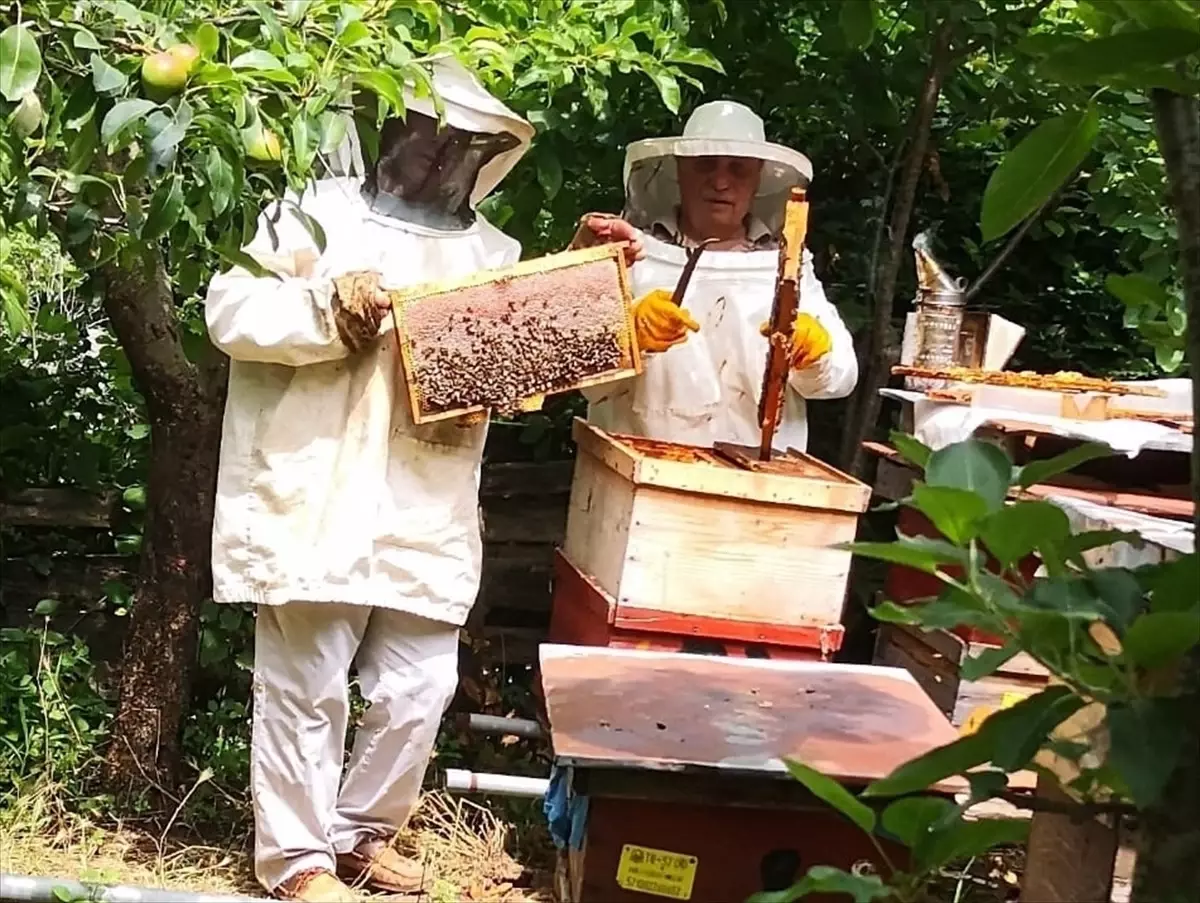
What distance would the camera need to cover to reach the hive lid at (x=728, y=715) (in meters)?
1.55

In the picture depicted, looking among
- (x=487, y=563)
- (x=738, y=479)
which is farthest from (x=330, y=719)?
(x=487, y=563)

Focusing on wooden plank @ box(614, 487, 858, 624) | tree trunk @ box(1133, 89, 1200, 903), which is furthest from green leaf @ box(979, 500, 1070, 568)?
wooden plank @ box(614, 487, 858, 624)

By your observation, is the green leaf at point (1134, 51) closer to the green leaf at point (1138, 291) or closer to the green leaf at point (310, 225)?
the green leaf at point (1138, 291)

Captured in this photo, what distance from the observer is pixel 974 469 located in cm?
86

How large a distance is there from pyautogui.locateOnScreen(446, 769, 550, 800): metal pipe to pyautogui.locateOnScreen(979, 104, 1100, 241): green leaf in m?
2.08

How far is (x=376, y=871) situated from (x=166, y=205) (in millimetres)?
1818

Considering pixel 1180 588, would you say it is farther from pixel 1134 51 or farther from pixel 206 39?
pixel 206 39

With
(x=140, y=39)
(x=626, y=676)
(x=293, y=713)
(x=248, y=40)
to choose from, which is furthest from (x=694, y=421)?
(x=140, y=39)

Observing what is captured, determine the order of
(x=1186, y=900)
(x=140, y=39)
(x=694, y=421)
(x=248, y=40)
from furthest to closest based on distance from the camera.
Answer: (x=694, y=421)
(x=248, y=40)
(x=140, y=39)
(x=1186, y=900)

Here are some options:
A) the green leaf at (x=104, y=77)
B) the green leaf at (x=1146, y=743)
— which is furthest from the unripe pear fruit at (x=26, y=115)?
the green leaf at (x=1146, y=743)

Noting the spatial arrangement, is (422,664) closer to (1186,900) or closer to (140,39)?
(140,39)

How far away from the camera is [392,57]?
1.85m

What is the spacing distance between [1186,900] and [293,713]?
224 cm

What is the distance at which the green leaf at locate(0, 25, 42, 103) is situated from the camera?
1.32m
